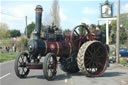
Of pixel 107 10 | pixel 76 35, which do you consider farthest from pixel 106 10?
→ pixel 76 35

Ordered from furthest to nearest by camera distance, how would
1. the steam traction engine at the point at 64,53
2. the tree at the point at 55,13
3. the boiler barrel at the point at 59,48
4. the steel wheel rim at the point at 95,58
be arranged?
the tree at the point at 55,13 < the steel wheel rim at the point at 95,58 < the boiler barrel at the point at 59,48 < the steam traction engine at the point at 64,53

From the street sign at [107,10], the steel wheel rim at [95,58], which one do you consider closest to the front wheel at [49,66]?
the steel wheel rim at [95,58]

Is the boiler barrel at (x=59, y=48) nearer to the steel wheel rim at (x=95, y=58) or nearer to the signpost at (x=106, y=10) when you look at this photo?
the steel wheel rim at (x=95, y=58)

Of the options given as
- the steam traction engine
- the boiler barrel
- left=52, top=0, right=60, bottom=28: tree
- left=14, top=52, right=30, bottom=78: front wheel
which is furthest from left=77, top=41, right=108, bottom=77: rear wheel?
left=52, top=0, right=60, bottom=28: tree

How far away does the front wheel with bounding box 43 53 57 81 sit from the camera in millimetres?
10749

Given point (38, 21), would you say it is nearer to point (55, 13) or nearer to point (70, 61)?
point (70, 61)

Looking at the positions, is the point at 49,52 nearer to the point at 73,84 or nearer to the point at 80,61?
the point at 80,61

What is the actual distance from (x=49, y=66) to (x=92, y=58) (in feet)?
8.11

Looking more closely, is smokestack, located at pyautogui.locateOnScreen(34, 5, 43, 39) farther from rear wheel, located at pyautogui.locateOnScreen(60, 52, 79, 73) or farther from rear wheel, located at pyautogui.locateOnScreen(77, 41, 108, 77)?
rear wheel, located at pyautogui.locateOnScreen(77, 41, 108, 77)

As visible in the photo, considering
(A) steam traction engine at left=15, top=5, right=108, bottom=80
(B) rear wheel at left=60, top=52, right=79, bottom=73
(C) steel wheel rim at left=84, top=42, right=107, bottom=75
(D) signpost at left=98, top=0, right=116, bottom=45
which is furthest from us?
(D) signpost at left=98, top=0, right=116, bottom=45

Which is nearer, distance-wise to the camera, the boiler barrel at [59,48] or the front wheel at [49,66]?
the front wheel at [49,66]

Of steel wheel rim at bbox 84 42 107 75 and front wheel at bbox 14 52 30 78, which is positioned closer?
front wheel at bbox 14 52 30 78

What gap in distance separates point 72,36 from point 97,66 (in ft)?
6.52

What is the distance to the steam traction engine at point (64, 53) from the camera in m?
11.6
